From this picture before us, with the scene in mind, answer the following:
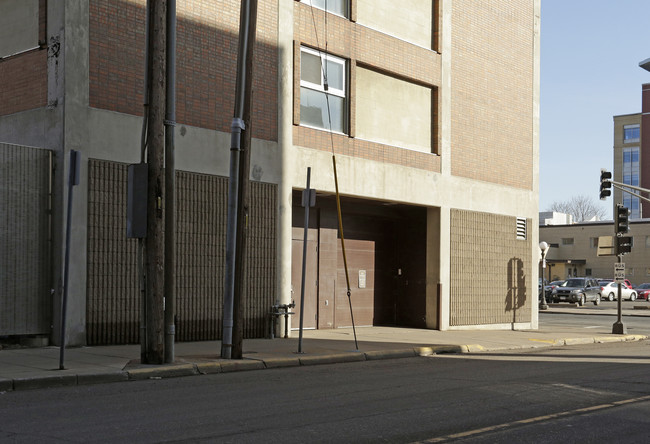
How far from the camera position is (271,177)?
60.3 feet

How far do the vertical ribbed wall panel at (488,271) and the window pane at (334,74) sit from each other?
550 cm

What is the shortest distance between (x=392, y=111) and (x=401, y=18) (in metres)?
2.60

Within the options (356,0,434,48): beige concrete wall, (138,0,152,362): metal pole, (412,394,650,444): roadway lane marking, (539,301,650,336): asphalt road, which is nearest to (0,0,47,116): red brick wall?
(138,0,152,362): metal pole

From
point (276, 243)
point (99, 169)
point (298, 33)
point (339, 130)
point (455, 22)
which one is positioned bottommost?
point (276, 243)

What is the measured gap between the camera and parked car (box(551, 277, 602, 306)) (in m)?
48.1

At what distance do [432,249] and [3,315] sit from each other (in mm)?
12444

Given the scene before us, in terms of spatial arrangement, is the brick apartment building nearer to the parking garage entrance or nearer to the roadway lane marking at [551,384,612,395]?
the parking garage entrance

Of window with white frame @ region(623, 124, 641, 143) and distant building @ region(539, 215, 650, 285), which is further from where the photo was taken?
window with white frame @ region(623, 124, 641, 143)

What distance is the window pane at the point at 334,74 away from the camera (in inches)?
791

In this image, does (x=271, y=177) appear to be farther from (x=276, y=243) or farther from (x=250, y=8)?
(x=250, y=8)

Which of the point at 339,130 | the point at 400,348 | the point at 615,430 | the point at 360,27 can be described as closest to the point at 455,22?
the point at 360,27

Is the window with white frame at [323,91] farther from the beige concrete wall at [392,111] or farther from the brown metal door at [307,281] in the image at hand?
the brown metal door at [307,281]

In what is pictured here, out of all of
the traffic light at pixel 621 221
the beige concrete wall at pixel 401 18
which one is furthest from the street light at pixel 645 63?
the beige concrete wall at pixel 401 18

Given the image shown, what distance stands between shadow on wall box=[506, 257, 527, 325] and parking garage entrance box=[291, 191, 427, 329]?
3817 mm
